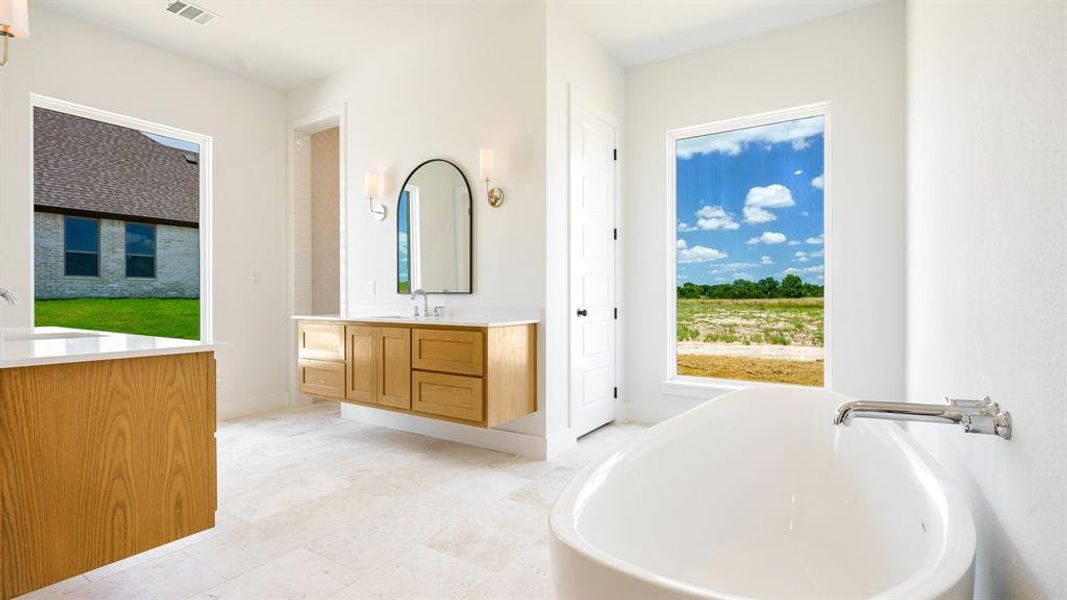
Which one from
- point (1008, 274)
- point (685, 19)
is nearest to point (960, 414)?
point (1008, 274)

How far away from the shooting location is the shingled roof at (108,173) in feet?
11.2

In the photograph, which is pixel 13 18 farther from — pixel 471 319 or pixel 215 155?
pixel 215 155

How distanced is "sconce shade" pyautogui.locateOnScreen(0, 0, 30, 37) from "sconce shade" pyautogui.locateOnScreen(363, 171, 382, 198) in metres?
2.30

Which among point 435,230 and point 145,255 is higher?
point 435,230

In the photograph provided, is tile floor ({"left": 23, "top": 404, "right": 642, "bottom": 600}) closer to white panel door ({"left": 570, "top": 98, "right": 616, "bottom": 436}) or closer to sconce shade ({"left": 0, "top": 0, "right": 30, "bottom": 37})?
white panel door ({"left": 570, "top": 98, "right": 616, "bottom": 436})

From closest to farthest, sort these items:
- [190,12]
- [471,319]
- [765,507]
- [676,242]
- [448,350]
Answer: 1. [765,507]
2. [448,350]
3. [190,12]
4. [471,319]
5. [676,242]

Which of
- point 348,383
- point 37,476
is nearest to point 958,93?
point 37,476

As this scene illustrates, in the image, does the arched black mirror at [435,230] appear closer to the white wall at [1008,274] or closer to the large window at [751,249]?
the large window at [751,249]

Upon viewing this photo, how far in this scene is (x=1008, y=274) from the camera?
3.32 ft

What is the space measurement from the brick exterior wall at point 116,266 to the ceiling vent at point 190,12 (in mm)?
1504

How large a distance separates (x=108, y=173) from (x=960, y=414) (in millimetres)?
4826

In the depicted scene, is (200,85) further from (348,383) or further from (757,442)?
(757,442)

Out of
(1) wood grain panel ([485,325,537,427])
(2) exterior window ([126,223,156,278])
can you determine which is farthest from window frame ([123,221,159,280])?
(1) wood grain panel ([485,325,537,427])

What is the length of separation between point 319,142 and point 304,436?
2.77 metres
